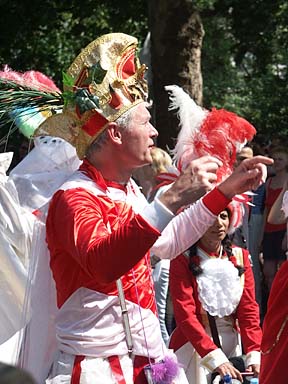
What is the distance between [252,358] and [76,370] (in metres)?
1.85

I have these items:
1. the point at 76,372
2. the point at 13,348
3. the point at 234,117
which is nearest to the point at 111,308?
the point at 76,372

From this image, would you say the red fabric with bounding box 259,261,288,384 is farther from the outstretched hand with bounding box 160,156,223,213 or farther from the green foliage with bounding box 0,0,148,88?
the green foliage with bounding box 0,0,148,88

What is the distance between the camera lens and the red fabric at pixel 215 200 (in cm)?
353

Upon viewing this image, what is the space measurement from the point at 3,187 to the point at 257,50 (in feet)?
37.5

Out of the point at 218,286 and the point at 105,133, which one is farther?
the point at 218,286

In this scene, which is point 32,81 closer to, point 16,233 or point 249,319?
point 16,233

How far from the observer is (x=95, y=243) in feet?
10.00

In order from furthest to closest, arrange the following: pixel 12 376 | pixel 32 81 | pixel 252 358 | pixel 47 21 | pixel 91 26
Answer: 1. pixel 91 26
2. pixel 47 21
3. pixel 252 358
4. pixel 32 81
5. pixel 12 376

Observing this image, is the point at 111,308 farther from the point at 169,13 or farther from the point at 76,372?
the point at 169,13

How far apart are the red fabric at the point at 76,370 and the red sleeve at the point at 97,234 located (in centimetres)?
38

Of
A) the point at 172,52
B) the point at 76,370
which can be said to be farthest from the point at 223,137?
the point at 172,52

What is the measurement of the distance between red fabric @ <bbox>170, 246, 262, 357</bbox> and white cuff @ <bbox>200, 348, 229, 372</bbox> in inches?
0.9

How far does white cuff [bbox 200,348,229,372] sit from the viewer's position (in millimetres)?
4840

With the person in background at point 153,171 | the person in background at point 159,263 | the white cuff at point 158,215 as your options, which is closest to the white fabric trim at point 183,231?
the white cuff at point 158,215
